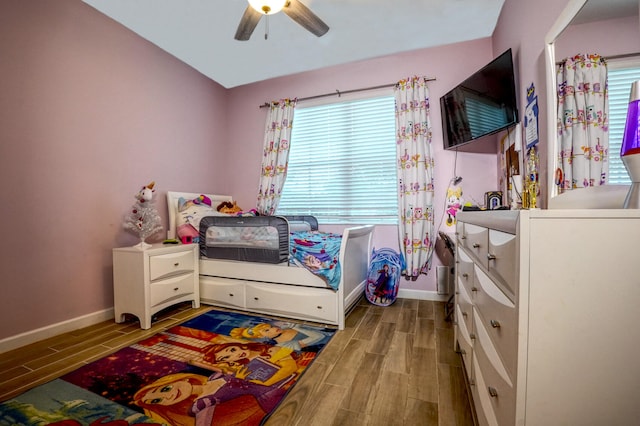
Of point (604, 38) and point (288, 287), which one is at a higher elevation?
point (604, 38)

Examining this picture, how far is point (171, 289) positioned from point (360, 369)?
1.78 meters

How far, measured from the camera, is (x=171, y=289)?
2.45 metres

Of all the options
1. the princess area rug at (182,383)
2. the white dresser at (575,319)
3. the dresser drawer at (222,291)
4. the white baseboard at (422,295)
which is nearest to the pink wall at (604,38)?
the white dresser at (575,319)

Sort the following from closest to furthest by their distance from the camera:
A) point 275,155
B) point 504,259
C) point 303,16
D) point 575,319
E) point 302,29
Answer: point 575,319 → point 504,259 → point 303,16 → point 302,29 → point 275,155

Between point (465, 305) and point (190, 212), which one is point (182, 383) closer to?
point (465, 305)

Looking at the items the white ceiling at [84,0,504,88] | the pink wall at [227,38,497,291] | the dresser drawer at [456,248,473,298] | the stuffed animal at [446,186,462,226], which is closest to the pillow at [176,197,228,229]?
the pink wall at [227,38,497,291]

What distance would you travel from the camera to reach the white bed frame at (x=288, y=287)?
7.32 ft

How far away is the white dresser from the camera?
62 centimetres

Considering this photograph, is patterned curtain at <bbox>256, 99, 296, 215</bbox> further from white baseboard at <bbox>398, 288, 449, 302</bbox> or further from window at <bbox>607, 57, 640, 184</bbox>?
window at <bbox>607, 57, 640, 184</bbox>

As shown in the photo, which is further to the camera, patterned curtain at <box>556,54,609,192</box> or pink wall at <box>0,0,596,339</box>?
pink wall at <box>0,0,596,339</box>

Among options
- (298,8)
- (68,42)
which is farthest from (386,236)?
(68,42)

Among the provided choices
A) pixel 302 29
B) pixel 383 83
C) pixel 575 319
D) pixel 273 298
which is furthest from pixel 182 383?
pixel 383 83

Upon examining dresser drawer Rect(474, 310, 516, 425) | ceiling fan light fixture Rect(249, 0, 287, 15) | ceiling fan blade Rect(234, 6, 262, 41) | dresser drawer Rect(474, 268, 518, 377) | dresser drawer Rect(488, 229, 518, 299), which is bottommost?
dresser drawer Rect(474, 310, 516, 425)

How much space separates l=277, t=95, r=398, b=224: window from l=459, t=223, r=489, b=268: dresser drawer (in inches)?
66.1
